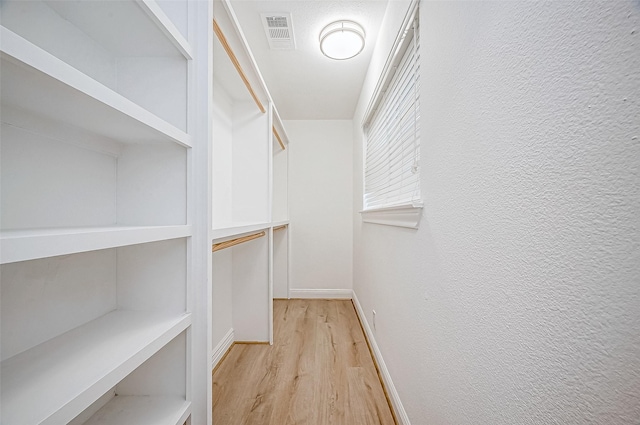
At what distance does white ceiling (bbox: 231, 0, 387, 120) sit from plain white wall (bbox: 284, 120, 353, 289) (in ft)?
0.77

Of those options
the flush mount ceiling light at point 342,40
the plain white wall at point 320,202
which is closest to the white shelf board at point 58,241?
the flush mount ceiling light at point 342,40

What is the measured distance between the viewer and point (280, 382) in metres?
1.59

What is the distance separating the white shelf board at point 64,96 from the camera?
41 cm

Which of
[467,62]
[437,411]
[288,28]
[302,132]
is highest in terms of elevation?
[288,28]

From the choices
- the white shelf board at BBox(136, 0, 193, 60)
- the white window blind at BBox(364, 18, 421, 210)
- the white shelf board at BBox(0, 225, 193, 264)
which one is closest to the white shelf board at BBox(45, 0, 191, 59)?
the white shelf board at BBox(136, 0, 193, 60)

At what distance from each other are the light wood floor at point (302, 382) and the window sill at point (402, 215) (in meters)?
0.97

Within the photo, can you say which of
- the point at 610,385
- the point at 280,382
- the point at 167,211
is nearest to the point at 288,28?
the point at 167,211

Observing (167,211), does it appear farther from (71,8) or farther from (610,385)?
(610,385)

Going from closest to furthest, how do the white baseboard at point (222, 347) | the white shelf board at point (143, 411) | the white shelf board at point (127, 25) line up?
the white shelf board at point (127, 25) → the white shelf board at point (143, 411) → the white baseboard at point (222, 347)

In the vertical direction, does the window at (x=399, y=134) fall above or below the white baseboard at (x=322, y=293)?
above

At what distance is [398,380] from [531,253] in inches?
44.1

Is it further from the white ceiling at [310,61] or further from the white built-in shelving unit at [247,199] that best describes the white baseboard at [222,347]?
the white ceiling at [310,61]

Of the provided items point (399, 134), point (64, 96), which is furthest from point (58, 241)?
point (399, 134)

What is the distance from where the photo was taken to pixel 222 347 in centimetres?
189
